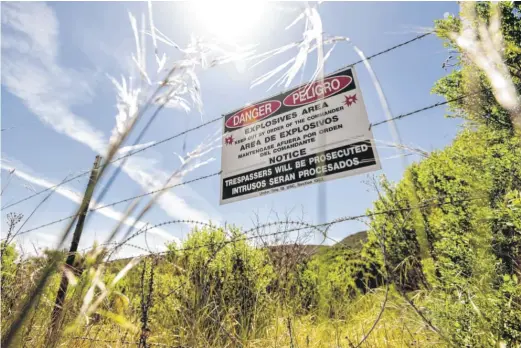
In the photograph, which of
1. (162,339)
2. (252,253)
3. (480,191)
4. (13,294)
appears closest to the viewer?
(13,294)

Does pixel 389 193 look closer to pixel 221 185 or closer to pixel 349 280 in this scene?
pixel 349 280

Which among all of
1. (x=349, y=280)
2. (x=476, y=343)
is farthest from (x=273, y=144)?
(x=349, y=280)

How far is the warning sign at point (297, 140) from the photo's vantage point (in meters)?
3.34

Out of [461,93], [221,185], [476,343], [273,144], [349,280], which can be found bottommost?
[476,343]

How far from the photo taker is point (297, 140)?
12.3ft

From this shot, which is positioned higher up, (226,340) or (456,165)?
(456,165)

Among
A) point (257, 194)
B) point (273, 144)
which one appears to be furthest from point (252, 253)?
point (273, 144)

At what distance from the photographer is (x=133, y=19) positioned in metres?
0.48

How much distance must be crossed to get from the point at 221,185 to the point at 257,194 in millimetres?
569

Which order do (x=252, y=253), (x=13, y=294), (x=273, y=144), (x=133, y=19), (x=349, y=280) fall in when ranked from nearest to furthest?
1. (x=133, y=19)
2. (x=13, y=294)
3. (x=273, y=144)
4. (x=252, y=253)
5. (x=349, y=280)

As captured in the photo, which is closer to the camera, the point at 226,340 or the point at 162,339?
the point at 226,340

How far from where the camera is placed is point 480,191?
3354mm

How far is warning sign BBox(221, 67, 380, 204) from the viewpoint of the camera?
3338mm

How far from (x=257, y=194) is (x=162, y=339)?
248 centimetres
